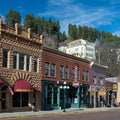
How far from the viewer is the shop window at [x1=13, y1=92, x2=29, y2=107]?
123 feet

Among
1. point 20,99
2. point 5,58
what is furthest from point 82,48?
point 5,58

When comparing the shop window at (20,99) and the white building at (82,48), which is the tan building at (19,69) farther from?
the white building at (82,48)

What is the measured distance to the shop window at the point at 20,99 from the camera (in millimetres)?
37375

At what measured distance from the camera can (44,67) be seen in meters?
42.8

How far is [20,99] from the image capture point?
38.1 m

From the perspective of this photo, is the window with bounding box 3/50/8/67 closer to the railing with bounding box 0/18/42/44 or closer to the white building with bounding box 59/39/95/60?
the railing with bounding box 0/18/42/44

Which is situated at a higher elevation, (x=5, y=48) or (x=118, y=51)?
(x=118, y=51)

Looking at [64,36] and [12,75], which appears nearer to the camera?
[12,75]

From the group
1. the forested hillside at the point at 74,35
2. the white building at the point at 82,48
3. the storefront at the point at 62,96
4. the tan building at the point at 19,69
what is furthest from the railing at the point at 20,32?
the white building at the point at 82,48

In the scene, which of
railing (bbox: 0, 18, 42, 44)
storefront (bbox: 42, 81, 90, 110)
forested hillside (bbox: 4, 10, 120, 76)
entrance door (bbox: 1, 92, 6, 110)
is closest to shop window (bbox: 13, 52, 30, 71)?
railing (bbox: 0, 18, 42, 44)

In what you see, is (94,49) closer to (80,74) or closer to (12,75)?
(80,74)

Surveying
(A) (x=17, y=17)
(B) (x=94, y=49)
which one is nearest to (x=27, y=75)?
(A) (x=17, y=17)

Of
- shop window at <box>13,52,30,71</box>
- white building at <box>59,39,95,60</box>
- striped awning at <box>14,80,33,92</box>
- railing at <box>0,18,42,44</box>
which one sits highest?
white building at <box>59,39,95,60</box>

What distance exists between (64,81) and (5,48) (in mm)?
13986
